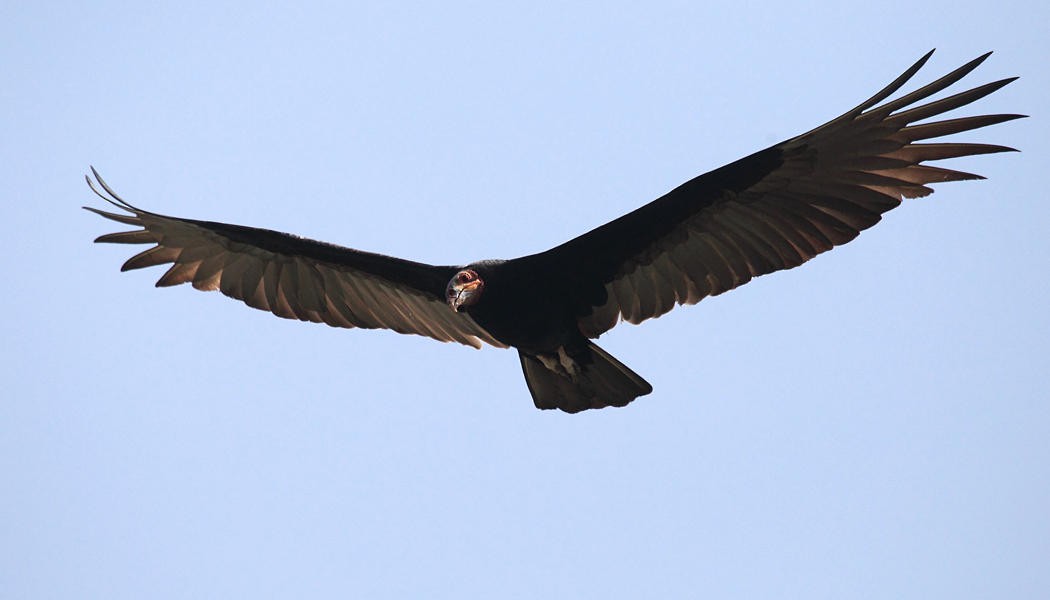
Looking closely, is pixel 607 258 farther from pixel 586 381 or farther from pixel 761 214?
pixel 761 214

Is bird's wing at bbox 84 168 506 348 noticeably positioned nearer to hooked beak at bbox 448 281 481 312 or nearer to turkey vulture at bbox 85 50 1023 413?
turkey vulture at bbox 85 50 1023 413

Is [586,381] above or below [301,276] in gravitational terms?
below

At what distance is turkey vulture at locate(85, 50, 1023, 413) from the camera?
261 inches

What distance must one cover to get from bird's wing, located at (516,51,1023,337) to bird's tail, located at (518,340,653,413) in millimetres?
218

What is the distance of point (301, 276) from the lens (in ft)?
27.3

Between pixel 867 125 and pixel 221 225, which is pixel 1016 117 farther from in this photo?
pixel 221 225

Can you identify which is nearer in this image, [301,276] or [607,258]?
[607,258]

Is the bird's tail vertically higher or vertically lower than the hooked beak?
lower

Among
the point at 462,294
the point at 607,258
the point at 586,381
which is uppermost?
the point at 607,258

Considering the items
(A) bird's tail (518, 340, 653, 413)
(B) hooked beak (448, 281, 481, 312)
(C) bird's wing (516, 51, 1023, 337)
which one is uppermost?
(C) bird's wing (516, 51, 1023, 337)

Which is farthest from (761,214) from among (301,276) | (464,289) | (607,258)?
(301,276)

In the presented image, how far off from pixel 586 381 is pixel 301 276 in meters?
2.19

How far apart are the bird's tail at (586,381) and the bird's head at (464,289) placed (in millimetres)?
664

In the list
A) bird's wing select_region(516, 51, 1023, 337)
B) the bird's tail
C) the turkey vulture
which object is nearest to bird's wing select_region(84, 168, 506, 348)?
the turkey vulture
